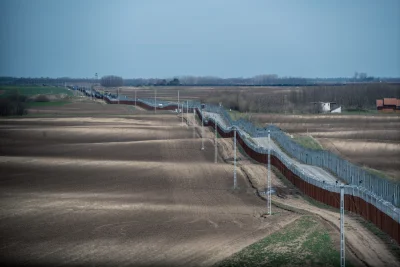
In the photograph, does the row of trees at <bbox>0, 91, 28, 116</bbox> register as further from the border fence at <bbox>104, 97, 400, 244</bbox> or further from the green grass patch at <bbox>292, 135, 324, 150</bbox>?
the border fence at <bbox>104, 97, 400, 244</bbox>

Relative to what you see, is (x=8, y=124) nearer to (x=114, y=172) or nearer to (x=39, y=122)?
(x=39, y=122)

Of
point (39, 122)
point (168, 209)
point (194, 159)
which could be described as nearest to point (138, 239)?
point (168, 209)

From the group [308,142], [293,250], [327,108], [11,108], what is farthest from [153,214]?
[11,108]

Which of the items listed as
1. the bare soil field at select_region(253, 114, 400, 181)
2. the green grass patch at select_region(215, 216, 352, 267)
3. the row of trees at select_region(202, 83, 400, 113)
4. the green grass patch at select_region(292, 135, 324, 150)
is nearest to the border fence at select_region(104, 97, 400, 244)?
the green grass patch at select_region(215, 216, 352, 267)

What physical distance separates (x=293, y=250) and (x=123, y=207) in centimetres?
1019

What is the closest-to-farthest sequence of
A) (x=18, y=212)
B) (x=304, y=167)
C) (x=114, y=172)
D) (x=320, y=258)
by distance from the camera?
(x=320, y=258) → (x=18, y=212) → (x=304, y=167) → (x=114, y=172)

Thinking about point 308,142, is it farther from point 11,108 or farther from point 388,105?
point 11,108

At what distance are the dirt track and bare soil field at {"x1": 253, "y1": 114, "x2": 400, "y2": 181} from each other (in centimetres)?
1093

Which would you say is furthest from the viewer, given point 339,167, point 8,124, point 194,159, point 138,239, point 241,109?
point 241,109

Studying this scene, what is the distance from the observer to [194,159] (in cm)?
4856

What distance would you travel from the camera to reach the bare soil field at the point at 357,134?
50.2m

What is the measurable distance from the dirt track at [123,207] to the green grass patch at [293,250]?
2.12 ft

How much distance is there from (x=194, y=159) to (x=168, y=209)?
18320 millimetres

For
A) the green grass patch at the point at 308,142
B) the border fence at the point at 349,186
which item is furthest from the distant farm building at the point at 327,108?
the border fence at the point at 349,186
